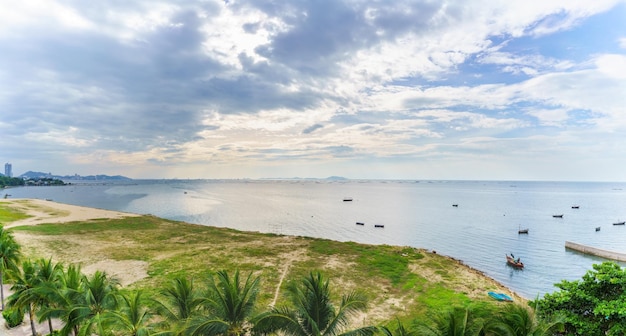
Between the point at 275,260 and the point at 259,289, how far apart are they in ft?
91.6

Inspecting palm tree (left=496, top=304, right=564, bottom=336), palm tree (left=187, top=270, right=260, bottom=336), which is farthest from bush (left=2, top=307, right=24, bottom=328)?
palm tree (left=496, top=304, right=564, bottom=336)

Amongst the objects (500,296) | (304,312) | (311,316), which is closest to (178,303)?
(304,312)

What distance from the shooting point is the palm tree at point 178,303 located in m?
15.2

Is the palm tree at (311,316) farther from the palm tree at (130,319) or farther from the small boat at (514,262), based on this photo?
the small boat at (514,262)

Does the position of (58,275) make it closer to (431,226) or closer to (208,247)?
(208,247)

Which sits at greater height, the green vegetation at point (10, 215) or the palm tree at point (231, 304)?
the palm tree at point (231, 304)

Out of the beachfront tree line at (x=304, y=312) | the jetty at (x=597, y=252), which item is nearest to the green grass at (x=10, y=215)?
the beachfront tree line at (x=304, y=312)

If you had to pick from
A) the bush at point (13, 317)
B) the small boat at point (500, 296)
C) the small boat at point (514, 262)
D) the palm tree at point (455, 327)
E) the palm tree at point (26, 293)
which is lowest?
the small boat at point (514, 262)

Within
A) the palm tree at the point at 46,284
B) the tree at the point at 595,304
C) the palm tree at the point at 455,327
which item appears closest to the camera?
the palm tree at the point at 455,327

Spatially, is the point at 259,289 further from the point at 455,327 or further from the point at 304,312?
the point at 455,327

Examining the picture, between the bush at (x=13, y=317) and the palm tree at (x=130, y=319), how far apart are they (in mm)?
12777

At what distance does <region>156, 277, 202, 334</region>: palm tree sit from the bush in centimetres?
1397

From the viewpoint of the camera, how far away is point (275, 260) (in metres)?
43.3

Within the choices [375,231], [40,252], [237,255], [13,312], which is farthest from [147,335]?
[375,231]
